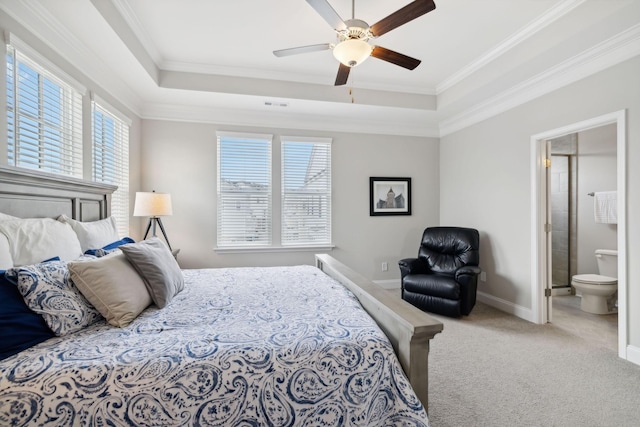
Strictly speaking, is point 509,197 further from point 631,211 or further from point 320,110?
point 320,110

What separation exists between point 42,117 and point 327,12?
217 centimetres

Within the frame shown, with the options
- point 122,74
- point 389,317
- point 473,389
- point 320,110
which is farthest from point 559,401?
point 122,74

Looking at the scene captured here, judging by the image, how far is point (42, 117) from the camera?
7.18 ft

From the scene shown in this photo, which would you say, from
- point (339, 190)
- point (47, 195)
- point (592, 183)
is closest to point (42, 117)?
point (47, 195)

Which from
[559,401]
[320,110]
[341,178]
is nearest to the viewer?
[559,401]

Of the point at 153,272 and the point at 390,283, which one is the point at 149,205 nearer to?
the point at 153,272

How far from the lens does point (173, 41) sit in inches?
116

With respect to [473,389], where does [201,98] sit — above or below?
above

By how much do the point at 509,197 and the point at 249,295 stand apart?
330 centimetres

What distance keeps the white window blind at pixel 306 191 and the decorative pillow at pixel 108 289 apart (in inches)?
112

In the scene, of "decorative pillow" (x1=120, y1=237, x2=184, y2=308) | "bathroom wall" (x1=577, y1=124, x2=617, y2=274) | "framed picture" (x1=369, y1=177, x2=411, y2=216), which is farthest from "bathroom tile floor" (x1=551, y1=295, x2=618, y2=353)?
"decorative pillow" (x1=120, y1=237, x2=184, y2=308)

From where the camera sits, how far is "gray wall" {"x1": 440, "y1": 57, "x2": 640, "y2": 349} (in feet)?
7.99

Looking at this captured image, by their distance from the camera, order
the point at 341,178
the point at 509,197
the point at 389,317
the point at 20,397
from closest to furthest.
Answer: the point at 20,397 → the point at 389,317 → the point at 509,197 → the point at 341,178

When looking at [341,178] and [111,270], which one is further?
[341,178]
